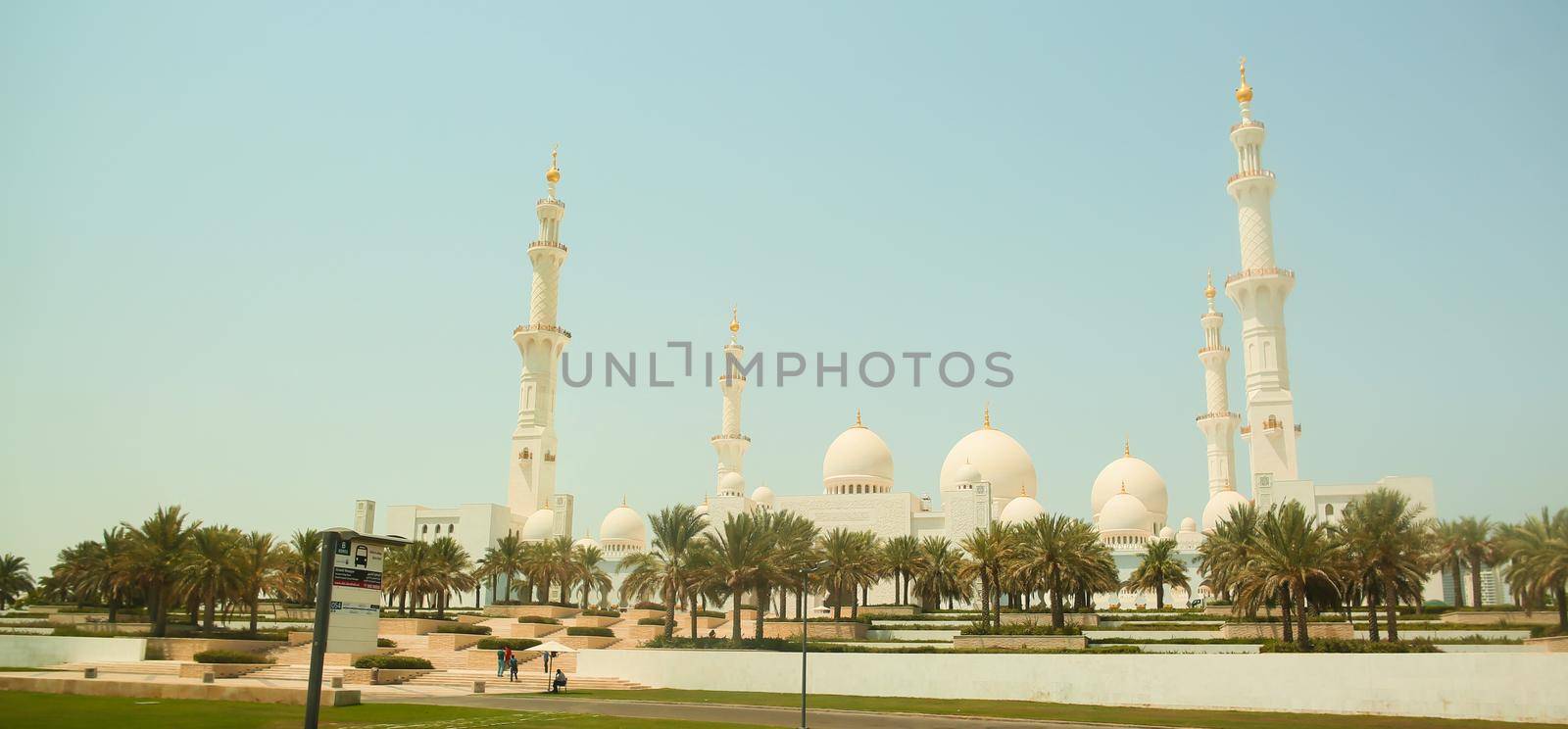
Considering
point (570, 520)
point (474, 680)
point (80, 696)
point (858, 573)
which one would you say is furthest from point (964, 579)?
point (570, 520)

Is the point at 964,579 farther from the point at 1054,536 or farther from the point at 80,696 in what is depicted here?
the point at 80,696

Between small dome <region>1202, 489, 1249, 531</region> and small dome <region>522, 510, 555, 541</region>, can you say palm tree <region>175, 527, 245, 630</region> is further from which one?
small dome <region>1202, 489, 1249, 531</region>

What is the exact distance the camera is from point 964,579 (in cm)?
4134

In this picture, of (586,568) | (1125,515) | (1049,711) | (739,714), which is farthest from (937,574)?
(739,714)

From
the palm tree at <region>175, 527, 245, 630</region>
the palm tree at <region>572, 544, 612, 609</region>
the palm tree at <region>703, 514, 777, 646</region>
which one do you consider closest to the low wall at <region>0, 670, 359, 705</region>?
the palm tree at <region>175, 527, 245, 630</region>

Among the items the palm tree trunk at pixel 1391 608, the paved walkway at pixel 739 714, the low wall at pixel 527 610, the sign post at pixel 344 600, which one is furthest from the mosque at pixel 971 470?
the sign post at pixel 344 600

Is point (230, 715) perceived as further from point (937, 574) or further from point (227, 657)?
point (937, 574)

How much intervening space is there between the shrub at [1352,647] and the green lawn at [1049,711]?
422cm

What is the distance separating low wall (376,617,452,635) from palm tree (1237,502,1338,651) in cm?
3052

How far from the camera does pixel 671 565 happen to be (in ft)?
137

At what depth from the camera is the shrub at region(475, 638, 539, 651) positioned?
134 ft

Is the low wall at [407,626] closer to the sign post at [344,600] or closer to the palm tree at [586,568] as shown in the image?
the palm tree at [586,568]

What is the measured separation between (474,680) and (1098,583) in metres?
21.7

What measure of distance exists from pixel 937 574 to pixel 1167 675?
17052mm
